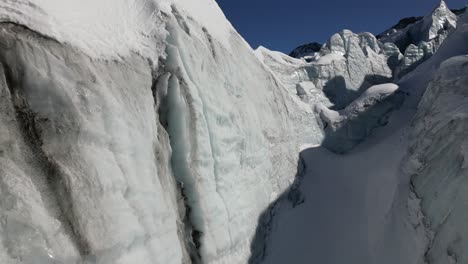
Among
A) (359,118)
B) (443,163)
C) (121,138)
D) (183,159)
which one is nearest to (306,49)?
(359,118)

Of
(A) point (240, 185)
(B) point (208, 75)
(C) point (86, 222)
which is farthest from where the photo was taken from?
(A) point (240, 185)

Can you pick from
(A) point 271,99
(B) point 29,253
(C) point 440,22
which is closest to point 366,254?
(A) point 271,99

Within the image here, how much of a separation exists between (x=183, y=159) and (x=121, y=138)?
1.41 m

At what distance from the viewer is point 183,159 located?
18.2 ft

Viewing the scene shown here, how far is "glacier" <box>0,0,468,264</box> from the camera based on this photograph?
11.4 ft

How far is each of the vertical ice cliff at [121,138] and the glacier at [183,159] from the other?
16mm

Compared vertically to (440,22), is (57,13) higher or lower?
lower

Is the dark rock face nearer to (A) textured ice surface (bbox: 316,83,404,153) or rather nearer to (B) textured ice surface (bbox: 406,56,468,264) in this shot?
(A) textured ice surface (bbox: 316,83,404,153)

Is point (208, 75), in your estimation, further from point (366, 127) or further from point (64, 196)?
point (366, 127)

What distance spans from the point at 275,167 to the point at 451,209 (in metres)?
4.24

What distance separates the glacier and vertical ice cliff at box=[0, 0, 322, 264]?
2 cm

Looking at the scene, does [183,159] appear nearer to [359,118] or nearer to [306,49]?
[359,118]

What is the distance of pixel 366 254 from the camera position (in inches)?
319

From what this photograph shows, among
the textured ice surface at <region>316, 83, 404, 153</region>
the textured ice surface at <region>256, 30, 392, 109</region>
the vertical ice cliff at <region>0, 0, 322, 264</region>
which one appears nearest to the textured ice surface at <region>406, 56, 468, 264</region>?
the vertical ice cliff at <region>0, 0, 322, 264</region>
